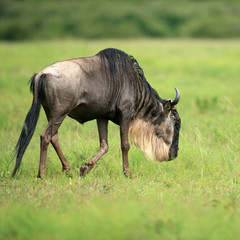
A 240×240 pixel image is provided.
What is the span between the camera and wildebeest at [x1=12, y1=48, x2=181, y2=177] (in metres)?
5.89

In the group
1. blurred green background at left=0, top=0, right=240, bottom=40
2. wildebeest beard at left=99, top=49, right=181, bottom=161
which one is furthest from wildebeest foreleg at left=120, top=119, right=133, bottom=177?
blurred green background at left=0, top=0, right=240, bottom=40

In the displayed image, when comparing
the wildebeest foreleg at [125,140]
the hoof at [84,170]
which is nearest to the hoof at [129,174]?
the wildebeest foreleg at [125,140]

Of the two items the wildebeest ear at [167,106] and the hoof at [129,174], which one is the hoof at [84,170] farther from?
the wildebeest ear at [167,106]

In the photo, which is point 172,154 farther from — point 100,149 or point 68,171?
point 68,171

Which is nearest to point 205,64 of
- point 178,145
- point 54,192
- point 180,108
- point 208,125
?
point 180,108

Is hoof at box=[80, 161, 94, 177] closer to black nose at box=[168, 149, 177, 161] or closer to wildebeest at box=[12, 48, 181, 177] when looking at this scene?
wildebeest at box=[12, 48, 181, 177]

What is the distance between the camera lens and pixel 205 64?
20062mm

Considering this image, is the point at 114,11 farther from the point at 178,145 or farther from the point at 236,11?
the point at 178,145

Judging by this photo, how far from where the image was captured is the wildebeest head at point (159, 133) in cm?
686

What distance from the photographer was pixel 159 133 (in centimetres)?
694

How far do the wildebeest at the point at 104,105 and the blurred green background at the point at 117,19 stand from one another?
44.6 m

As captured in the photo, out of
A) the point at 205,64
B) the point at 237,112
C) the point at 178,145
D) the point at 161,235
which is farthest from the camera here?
the point at 205,64

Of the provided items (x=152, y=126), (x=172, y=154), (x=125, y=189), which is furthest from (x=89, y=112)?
(x=172, y=154)

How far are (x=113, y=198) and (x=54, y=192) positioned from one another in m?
0.76
